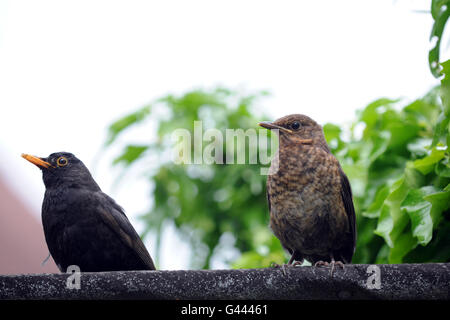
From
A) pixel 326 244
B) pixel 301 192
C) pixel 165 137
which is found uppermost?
pixel 165 137

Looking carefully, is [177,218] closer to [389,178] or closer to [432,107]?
[389,178]

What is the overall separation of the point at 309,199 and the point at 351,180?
1.75ft

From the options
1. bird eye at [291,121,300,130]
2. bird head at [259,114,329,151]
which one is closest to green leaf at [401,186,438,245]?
bird head at [259,114,329,151]

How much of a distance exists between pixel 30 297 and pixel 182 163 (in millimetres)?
2330

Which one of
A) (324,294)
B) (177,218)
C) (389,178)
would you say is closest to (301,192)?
(389,178)

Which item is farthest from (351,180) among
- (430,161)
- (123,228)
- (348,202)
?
(123,228)

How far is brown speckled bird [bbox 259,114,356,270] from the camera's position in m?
2.83

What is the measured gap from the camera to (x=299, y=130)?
3.10 m

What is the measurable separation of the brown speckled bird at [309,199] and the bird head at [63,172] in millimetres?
1017

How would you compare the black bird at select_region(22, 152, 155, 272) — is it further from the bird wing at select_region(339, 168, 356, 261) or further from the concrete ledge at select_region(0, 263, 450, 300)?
the bird wing at select_region(339, 168, 356, 261)

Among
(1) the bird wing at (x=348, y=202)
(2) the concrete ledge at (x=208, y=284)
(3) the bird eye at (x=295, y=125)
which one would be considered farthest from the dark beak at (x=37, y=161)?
(1) the bird wing at (x=348, y=202)

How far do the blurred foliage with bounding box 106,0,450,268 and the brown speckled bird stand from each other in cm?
18
